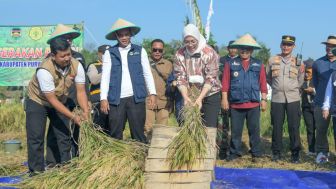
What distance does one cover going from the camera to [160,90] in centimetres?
703

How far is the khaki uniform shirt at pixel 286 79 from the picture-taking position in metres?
7.00

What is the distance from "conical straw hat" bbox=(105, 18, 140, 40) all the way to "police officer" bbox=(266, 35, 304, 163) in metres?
2.34

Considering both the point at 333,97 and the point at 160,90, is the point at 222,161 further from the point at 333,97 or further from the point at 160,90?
the point at 333,97

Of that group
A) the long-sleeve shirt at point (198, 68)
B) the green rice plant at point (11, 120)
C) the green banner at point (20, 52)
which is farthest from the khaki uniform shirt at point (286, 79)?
the green banner at point (20, 52)

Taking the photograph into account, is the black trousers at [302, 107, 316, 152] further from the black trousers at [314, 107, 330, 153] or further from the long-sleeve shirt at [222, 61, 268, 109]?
the long-sleeve shirt at [222, 61, 268, 109]

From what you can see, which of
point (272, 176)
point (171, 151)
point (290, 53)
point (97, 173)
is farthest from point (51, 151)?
point (290, 53)

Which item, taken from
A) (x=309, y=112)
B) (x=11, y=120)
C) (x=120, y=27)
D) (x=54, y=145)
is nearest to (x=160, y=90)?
(x=120, y=27)

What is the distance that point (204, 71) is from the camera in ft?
18.9

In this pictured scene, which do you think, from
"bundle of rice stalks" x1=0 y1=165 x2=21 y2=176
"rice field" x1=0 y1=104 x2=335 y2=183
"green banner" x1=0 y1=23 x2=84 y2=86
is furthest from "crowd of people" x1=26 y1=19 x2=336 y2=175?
"green banner" x1=0 y1=23 x2=84 y2=86

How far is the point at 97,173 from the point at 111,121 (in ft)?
3.25

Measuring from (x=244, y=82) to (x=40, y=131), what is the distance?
2.94m

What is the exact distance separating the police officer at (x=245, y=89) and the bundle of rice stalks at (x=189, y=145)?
2.07m

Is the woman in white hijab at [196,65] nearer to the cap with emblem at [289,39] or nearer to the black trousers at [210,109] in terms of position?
the black trousers at [210,109]

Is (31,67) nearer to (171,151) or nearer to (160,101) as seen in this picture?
(160,101)
